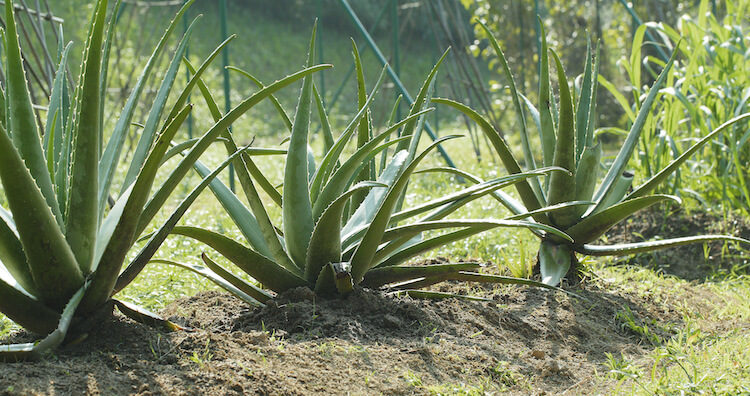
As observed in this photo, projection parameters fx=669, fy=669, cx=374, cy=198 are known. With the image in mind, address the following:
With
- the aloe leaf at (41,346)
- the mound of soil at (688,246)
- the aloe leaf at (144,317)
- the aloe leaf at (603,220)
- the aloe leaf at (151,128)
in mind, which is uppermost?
the aloe leaf at (151,128)

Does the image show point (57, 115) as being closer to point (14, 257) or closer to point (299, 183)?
point (14, 257)

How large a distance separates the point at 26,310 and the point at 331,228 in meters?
0.69

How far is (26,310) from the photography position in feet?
4.48

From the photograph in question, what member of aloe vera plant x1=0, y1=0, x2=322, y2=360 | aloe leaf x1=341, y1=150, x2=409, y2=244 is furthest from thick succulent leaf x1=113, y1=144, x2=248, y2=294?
aloe leaf x1=341, y1=150, x2=409, y2=244

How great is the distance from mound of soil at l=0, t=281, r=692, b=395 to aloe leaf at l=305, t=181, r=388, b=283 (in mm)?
86

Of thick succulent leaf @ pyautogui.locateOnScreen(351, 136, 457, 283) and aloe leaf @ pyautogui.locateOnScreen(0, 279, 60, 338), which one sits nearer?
aloe leaf @ pyautogui.locateOnScreen(0, 279, 60, 338)

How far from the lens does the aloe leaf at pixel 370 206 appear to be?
186cm

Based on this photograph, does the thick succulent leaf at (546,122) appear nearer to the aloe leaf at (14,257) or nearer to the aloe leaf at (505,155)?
the aloe leaf at (505,155)

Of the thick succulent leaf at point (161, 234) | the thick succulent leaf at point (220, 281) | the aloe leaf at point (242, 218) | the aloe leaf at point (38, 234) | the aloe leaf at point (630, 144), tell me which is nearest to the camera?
the aloe leaf at point (38, 234)

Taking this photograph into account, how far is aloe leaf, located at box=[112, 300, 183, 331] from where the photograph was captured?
1536mm

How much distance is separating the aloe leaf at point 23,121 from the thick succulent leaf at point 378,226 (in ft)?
2.30

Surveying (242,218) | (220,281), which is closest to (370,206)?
(242,218)

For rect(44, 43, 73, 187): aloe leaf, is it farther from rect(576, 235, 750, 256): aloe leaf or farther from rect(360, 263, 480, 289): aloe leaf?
rect(576, 235, 750, 256): aloe leaf

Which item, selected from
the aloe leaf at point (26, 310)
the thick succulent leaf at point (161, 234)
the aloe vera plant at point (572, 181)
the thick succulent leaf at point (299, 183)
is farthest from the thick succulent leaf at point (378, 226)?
the aloe leaf at point (26, 310)
